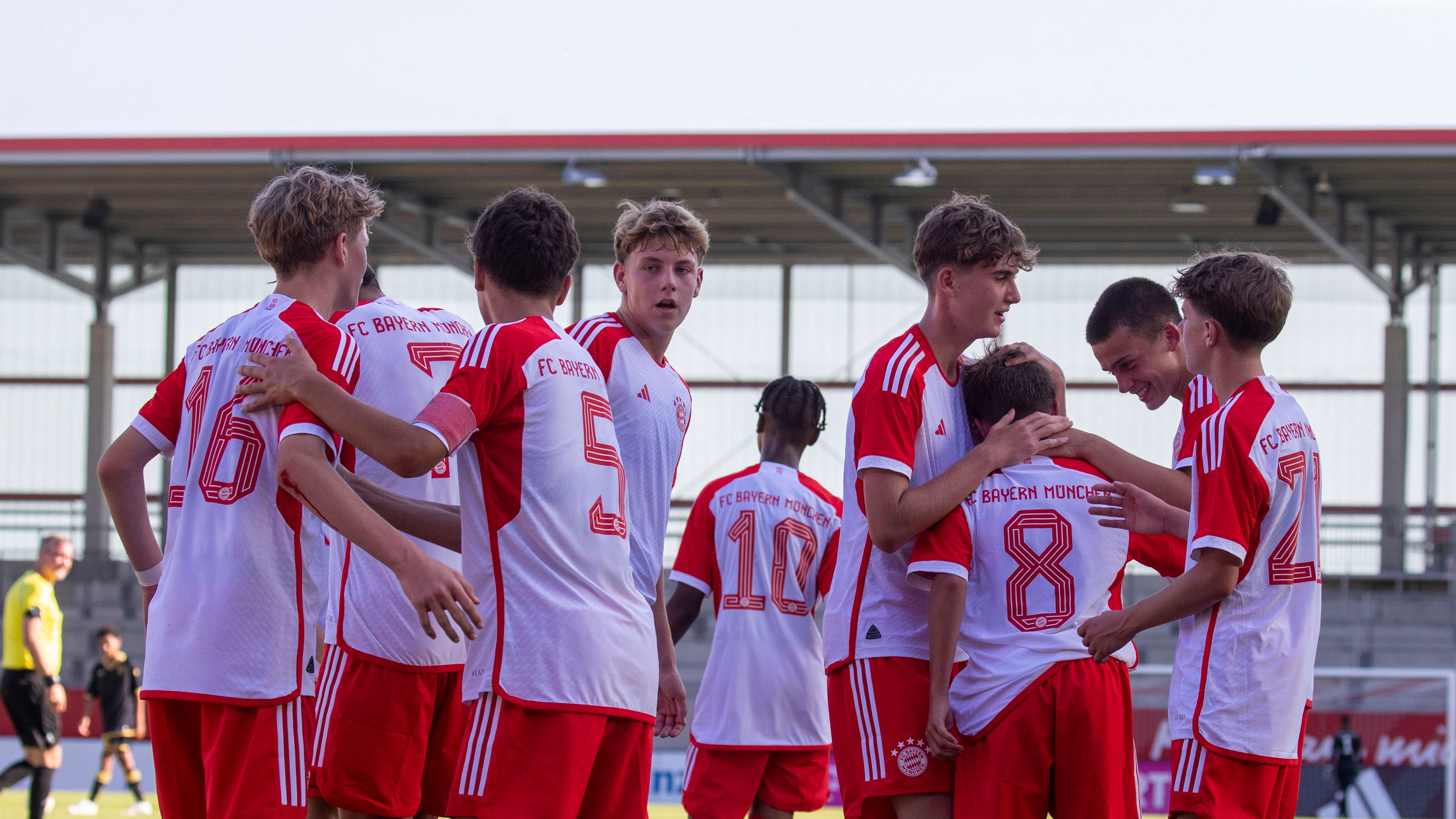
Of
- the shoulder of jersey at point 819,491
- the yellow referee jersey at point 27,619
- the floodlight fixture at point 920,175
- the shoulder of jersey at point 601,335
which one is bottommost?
the yellow referee jersey at point 27,619

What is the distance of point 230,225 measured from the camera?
24.0m

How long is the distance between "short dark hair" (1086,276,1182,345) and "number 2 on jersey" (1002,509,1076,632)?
106 centimetres

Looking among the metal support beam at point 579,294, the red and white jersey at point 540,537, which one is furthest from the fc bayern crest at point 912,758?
the metal support beam at point 579,294

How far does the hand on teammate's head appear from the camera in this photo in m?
3.40

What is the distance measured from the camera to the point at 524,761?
11.0 ft

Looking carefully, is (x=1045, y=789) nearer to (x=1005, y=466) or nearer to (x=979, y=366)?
(x=1005, y=466)

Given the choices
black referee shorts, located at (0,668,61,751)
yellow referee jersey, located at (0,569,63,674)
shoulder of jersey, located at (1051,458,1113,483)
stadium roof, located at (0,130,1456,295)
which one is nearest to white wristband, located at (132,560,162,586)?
shoulder of jersey, located at (1051,458,1113,483)

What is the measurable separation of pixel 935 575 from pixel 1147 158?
1486 centimetres

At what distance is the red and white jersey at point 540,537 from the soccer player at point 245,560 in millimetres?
360

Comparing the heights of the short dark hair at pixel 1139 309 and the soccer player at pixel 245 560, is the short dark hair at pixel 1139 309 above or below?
above

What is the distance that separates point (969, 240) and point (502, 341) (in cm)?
133

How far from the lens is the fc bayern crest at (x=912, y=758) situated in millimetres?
3904

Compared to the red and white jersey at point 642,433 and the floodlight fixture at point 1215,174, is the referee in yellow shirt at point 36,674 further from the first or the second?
the floodlight fixture at point 1215,174

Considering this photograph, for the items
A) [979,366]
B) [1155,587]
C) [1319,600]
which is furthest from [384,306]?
A: [1155,587]
